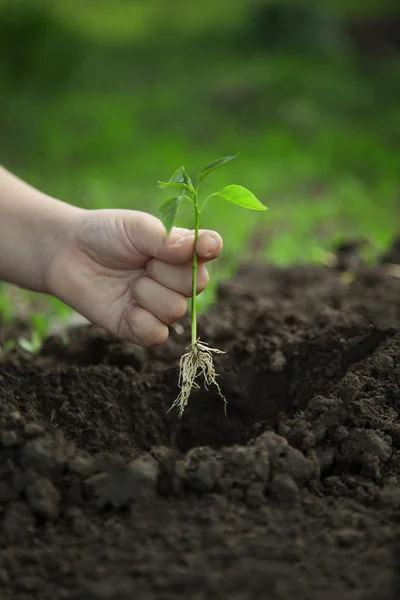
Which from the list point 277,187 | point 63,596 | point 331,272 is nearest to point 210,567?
point 63,596

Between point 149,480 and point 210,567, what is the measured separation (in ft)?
0.87

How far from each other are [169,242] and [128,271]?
0.32 m

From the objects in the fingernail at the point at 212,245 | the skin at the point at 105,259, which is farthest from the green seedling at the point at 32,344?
the fingernail at the point at 212,245

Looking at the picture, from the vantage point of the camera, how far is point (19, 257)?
9.02 feet

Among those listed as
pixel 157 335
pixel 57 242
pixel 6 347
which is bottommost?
pixel 6 347

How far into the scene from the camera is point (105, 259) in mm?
2516

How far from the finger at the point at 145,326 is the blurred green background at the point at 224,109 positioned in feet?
5.55

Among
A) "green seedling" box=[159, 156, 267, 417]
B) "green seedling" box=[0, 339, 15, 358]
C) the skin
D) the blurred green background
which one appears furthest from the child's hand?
the blurred green background

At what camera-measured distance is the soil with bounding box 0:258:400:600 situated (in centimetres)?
155

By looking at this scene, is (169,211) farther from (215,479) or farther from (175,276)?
(215,479)

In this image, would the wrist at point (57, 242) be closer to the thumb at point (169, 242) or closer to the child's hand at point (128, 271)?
the child's hand at point (128, 271)

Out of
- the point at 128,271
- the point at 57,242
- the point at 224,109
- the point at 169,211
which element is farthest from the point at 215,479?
the point at 224,109

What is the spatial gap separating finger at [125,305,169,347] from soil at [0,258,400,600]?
0.46 ft

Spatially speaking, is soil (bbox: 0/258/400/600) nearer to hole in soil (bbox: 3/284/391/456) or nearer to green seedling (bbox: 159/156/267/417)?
hole in soil (bbox: 3/284/391/456)
